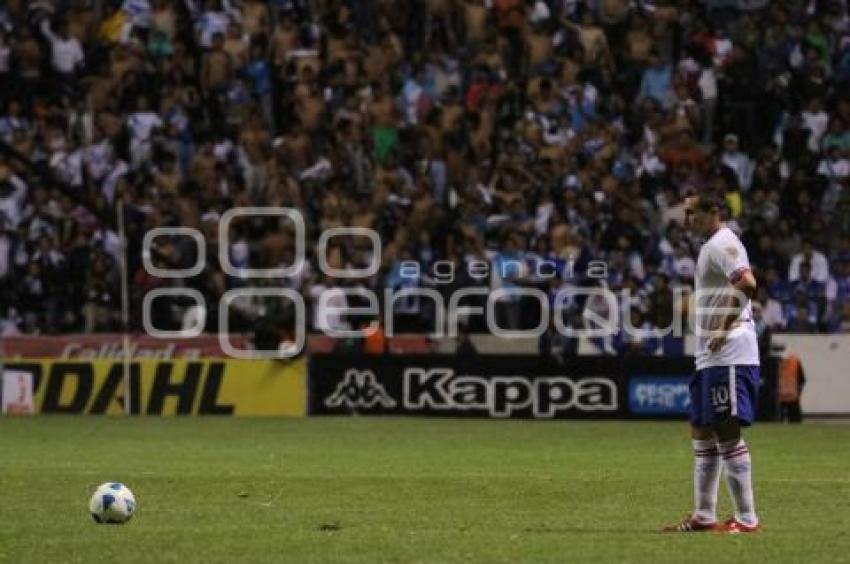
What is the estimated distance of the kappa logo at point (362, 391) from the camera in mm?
30094

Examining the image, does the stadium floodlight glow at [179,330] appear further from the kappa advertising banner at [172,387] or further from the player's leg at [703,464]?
the player's leg at [703,464]

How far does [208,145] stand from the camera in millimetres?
32938

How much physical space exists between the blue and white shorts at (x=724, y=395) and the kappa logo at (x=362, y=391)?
54.7 feet

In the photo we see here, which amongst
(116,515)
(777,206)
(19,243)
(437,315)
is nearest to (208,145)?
(19,243)

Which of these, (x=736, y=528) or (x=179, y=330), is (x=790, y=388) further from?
(x=736, y=528)

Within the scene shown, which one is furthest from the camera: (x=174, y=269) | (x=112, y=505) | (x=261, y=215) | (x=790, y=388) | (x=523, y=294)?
(x=261, y=215)

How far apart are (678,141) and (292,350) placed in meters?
6.65

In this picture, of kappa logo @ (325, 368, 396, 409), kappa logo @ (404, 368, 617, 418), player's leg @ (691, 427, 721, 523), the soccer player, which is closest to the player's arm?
the soccer player

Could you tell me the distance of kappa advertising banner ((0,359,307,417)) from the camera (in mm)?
30359

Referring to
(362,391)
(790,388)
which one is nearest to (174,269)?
(362,391)

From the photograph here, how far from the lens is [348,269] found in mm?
29984

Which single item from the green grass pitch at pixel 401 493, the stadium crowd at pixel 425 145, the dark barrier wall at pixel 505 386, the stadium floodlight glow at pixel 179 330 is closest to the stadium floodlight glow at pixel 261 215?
the stadium crowd at pixel 425 145

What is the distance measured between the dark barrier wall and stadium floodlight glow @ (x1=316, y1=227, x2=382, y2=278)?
47.1 inches

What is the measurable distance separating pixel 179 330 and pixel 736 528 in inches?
717
